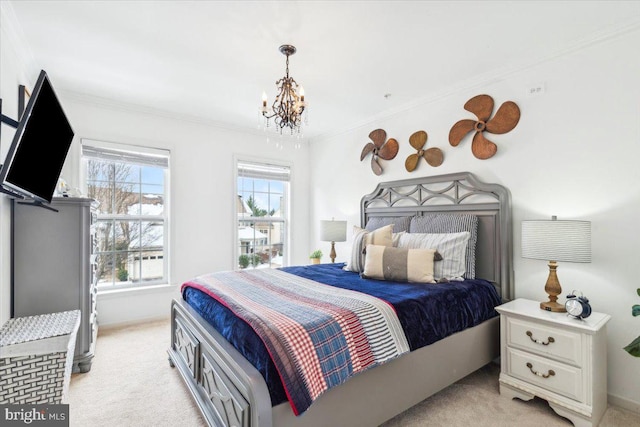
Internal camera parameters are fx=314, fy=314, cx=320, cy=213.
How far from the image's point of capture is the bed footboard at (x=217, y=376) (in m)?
1.32

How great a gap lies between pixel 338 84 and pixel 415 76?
2.43ft

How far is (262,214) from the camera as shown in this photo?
15.8 ft

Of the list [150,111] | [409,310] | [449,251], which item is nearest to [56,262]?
[150,111]

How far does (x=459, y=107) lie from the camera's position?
315 cm

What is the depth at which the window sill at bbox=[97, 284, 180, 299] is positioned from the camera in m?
3.55

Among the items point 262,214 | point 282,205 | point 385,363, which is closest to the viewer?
point 385,363

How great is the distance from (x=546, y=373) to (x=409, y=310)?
1015 millimetres

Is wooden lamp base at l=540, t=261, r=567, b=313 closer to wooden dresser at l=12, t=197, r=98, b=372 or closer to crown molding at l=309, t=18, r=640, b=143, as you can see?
crown molding at l=309, t=18, r=640, b=143

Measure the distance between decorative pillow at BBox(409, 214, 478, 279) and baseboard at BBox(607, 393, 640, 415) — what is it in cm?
114

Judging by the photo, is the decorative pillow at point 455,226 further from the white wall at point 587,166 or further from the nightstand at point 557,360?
the nightstand at point 557,360

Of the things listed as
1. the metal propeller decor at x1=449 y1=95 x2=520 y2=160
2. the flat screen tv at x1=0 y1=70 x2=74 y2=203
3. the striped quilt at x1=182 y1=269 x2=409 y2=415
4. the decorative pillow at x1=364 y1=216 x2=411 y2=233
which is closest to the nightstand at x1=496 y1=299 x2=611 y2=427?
the striped quilt at x1=182 y1=269 x2=409 y2=415

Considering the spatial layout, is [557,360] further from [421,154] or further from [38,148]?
[38,148]

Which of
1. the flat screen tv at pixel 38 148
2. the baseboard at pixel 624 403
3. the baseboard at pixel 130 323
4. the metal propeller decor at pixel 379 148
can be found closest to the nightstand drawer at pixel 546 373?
the baseboard at pixel 624 403

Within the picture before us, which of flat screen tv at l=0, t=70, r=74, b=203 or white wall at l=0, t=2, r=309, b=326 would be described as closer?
flat screen tv at l=0, t=70, r=74, b=203
